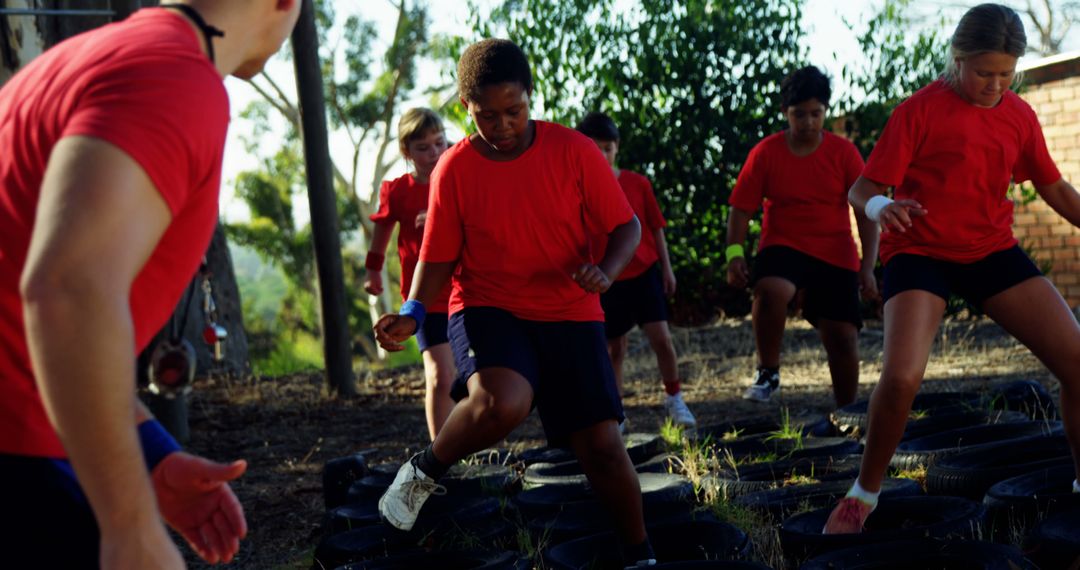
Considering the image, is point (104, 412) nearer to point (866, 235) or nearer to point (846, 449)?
point (846, 449)

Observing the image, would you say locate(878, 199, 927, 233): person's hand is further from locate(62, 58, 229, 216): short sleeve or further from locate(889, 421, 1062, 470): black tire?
locate(62, 58, 229, 216): short sleeve

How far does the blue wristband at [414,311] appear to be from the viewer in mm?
4414

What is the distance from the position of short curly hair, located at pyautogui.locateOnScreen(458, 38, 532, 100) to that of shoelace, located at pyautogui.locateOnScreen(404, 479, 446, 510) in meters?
1.41

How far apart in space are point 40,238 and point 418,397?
924 cm

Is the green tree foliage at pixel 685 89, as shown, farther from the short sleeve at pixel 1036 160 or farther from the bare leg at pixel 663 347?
the short sleeve at pixel 1036 160

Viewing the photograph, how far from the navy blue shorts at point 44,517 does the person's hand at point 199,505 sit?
0.79ft

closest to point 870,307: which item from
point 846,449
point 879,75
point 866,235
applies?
point 879,75

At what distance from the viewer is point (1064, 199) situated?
4621 millimetres

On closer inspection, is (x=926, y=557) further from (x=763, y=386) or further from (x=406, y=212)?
(x=763, y=386)

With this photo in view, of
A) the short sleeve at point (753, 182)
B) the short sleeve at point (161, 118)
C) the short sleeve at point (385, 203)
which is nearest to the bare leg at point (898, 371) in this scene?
the short sleeve at point (161, 118)

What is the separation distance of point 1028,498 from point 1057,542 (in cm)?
57

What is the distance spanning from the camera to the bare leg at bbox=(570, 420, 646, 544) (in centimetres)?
406

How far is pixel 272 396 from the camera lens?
11.1m

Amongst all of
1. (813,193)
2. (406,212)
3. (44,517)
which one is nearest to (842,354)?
(813,193)
